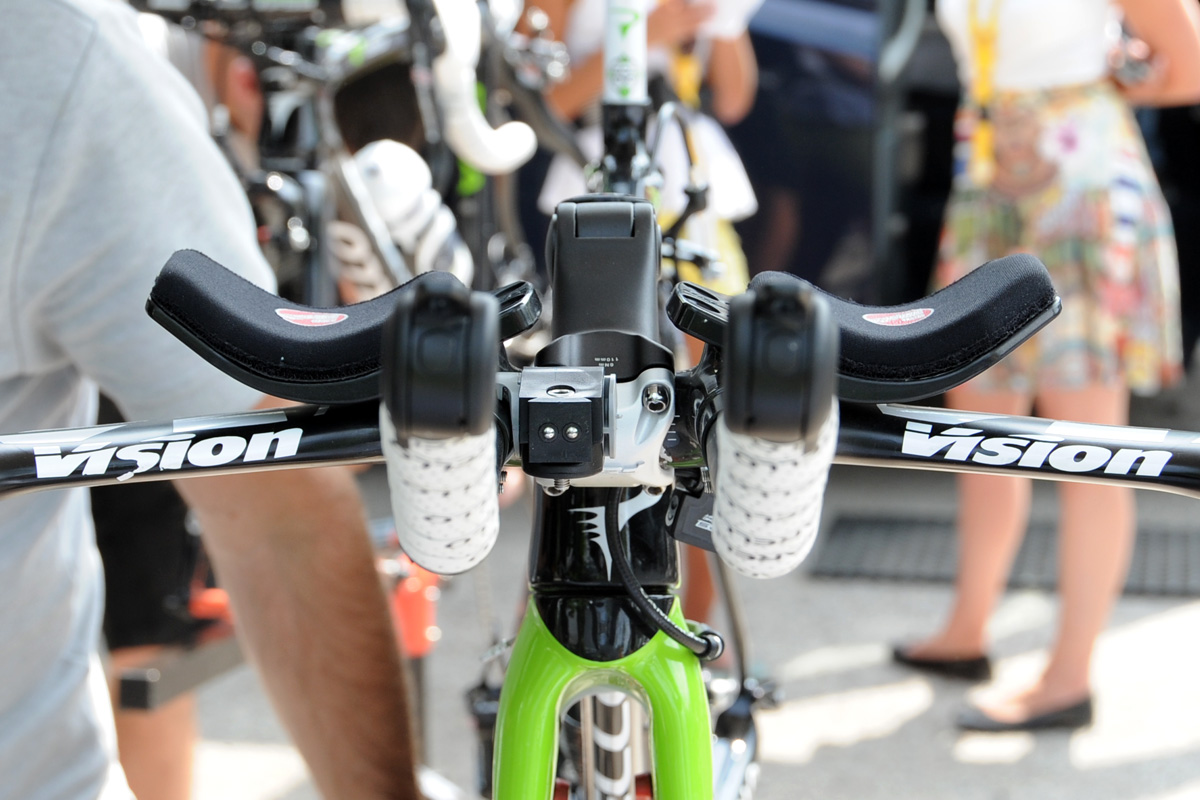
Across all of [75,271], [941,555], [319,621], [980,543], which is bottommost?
[941,555]

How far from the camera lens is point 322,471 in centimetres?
103

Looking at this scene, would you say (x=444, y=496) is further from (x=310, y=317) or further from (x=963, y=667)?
(x=963, y=667)

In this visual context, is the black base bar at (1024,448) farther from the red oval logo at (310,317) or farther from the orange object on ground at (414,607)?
the orange object on ground at (414,607)

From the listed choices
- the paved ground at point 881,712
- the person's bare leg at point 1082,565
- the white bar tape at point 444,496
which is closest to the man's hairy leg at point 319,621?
the white bar tape at point 444,496

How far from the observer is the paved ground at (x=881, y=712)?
2.22 metres

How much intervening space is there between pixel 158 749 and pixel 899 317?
4.72 feet

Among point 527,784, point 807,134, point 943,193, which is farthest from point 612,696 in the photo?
point 943,193

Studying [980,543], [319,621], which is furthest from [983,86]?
[319,621]

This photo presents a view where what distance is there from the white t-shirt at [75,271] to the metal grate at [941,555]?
2.40m

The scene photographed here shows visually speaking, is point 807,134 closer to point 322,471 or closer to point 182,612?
point 182,612

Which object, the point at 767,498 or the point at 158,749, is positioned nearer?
the point at 767,498

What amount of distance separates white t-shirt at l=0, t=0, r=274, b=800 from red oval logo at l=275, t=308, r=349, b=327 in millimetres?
342

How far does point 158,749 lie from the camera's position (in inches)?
66.5

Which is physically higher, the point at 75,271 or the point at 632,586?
the point at 75,271
